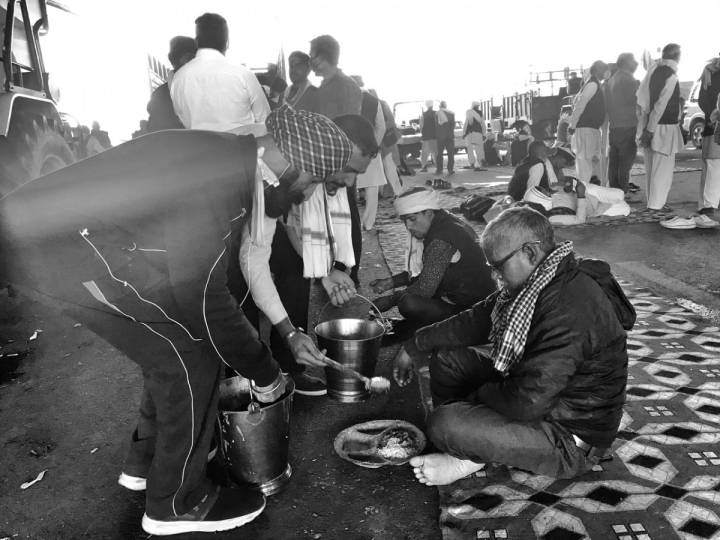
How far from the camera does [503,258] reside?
236 centimetres

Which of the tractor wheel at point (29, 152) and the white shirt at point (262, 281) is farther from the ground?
the tractor wheel at point (29, 152)

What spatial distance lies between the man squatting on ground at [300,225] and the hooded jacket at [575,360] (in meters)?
0.87

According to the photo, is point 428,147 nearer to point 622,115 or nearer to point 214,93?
point 622,115

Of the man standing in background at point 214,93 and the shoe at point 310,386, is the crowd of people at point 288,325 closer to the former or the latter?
the shoe at point 310,386

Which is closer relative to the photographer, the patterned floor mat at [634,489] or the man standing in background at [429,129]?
the patterned floor mat at [634,489]

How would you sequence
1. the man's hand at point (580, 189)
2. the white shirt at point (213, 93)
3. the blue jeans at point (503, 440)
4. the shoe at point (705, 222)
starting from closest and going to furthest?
the blue jeans at point (503, 440), the white shirt at point (213, 93), the shoe at point (705, 222), the man's hand at point (580, 189)

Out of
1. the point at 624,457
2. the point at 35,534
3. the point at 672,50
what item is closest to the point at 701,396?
the point at 624,457

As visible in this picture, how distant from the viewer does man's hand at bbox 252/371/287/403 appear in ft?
7.63

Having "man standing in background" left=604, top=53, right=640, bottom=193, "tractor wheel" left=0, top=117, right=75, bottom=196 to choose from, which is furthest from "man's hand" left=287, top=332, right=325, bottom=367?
"man standing in background" left=604, top=53, right=640, bottom=193

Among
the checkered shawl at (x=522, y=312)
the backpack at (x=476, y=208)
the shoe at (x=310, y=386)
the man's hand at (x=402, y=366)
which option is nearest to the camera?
the checkered shawl at (x=522, y=312)

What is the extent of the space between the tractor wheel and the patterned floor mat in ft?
12.8

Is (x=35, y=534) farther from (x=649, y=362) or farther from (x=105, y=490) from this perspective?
(x=649, y=362)

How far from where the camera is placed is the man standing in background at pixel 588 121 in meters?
9.30

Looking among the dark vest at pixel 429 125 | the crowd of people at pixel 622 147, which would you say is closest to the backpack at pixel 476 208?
the crowd of people at pixel 622 147
